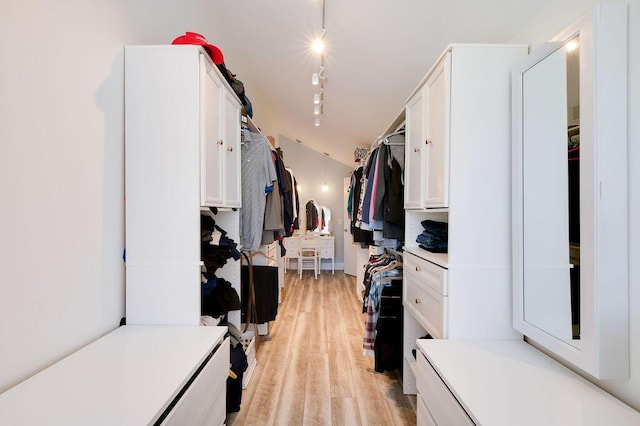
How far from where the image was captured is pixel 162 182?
126cm

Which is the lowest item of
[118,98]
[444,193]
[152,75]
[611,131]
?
[444,193]

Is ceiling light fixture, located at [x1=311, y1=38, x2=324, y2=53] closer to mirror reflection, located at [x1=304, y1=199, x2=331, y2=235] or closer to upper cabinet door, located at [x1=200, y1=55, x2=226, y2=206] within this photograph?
upper cabinet door, located at [x1=200, y1=55, x2=226, y2=206]

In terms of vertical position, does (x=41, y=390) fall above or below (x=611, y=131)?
below

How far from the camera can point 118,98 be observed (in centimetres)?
124

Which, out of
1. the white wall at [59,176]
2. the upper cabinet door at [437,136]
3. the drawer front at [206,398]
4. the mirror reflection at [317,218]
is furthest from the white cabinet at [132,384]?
the mirror reflection at [317,218]

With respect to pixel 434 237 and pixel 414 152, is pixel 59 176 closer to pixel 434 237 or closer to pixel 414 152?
pixel 414 152

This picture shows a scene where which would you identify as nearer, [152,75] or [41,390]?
[41,390]

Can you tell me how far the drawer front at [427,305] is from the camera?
1.31 meters

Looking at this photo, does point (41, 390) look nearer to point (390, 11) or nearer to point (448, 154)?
point (448, 154)

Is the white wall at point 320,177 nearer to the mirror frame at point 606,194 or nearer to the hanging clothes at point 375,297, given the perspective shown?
the hanging clothes at point 375,297

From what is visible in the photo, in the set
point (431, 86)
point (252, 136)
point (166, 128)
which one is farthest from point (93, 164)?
point (431, 86)

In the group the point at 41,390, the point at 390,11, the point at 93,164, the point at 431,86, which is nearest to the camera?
the point at 41,390

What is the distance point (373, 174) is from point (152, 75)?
162 cm

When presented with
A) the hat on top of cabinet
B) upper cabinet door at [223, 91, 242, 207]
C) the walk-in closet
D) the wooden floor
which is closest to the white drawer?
the wooden floor
